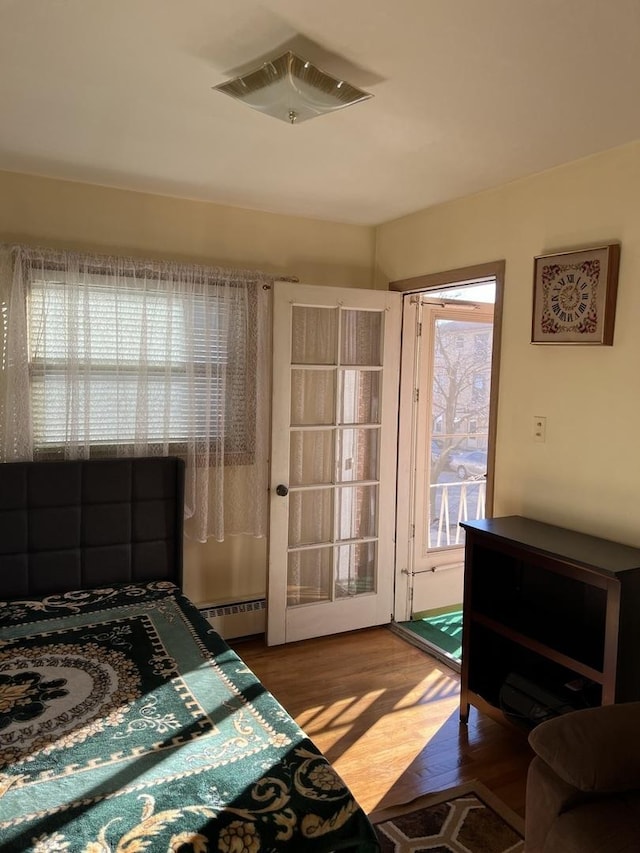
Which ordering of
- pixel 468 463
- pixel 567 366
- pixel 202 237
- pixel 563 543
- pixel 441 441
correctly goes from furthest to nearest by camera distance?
pixel 468 463, pixel 441 441, pixel 202 237, pixel 567 366, pixel 563 543

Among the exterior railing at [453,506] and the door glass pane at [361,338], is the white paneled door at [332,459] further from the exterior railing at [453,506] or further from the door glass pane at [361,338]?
the exterior railing at [453,506]

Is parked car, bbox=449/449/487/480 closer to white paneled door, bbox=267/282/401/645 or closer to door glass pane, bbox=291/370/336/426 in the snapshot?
white paneled door, bbox=267/282/401/645

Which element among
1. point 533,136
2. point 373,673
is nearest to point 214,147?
point 533,136

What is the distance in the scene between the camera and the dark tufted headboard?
9.65ft

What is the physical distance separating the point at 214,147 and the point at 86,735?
2.21 metres

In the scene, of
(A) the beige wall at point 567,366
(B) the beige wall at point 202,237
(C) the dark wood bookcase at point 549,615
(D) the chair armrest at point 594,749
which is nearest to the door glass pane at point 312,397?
(B) the beige wall at point 202,237

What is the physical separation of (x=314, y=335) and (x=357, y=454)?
76 centimetres

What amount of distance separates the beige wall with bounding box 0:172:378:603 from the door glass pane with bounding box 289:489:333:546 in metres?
0.26

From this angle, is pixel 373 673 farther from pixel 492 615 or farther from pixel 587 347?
pixel 587 347

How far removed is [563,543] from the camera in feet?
8.14

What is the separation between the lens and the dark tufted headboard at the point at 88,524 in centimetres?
294

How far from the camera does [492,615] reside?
9.08 ft

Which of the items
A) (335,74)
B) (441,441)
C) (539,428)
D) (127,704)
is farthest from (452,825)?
(441,441)

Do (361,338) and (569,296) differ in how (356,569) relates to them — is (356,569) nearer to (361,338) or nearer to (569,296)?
(361,338)
